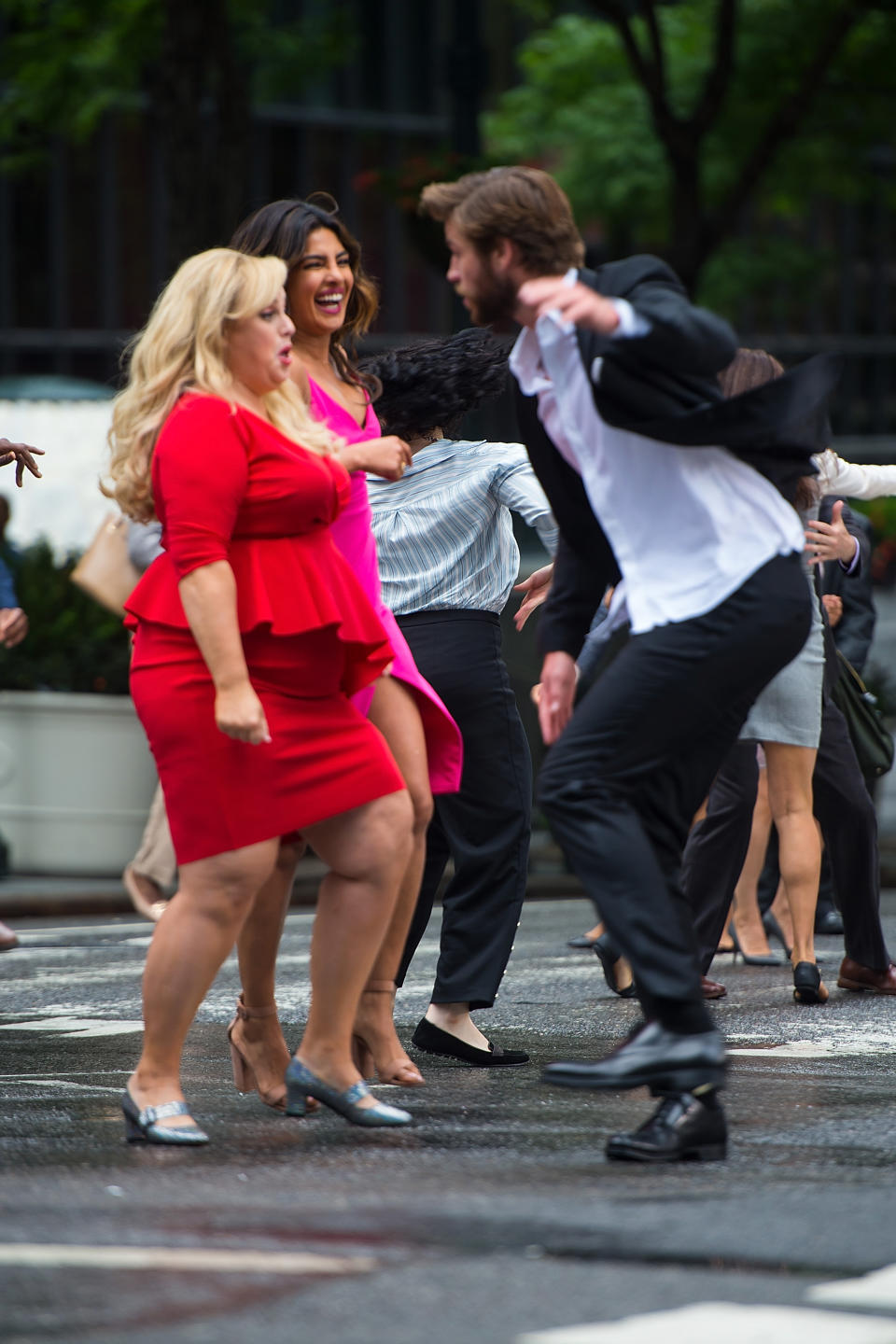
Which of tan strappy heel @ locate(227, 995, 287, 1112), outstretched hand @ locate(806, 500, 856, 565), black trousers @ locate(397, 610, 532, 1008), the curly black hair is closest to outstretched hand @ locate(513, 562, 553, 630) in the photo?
black trousers @ locate(397, 610, 532, 1008)

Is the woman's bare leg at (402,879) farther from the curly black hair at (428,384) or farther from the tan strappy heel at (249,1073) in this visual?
the curly black hair at (428,384)

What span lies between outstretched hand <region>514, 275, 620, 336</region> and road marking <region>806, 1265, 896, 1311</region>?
5.71 ft

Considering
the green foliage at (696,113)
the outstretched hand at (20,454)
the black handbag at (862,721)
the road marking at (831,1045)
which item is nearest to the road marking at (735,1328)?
the road marking at (831,1045)

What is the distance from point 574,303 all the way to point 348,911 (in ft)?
4.62

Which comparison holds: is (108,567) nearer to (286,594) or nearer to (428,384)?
(428,384)

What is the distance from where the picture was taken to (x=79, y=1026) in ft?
21.9

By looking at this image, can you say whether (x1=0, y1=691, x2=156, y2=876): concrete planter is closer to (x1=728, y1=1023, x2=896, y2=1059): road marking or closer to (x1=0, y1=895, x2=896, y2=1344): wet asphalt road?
(x1=0, y1=895, x2=896, y2=1344): wet asphalt road

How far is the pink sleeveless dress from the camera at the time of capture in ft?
16.6

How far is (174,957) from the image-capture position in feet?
14.7

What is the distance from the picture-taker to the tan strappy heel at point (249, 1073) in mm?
4973

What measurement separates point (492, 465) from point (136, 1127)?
6.94ft

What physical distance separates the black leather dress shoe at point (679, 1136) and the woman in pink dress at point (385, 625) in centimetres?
101

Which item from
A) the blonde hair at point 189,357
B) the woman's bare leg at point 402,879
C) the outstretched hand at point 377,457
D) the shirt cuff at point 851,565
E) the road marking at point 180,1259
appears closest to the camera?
the road marking at point 180,1259

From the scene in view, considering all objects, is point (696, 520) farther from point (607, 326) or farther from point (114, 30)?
point (114, 30)
